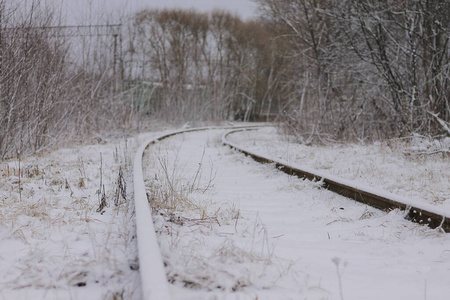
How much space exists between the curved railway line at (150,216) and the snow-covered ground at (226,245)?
110 millimetres

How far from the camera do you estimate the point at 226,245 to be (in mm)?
2576

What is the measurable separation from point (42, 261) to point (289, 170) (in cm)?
410

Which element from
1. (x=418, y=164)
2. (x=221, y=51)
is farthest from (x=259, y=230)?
(x=221, y=51)

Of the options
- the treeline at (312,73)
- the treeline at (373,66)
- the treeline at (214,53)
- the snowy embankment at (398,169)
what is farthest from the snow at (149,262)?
the treeline at (214,53)

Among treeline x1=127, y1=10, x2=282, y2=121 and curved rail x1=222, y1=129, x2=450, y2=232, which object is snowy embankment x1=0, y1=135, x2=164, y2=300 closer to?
curved rail x1=222, y1=129, x2=450, y2=232

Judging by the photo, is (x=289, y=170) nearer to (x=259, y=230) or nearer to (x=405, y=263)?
(x=259, y=230)

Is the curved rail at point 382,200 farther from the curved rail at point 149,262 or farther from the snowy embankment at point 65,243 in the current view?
the snowy embankment at point 65,243

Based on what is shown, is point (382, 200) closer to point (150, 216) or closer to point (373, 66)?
point (150, 216)

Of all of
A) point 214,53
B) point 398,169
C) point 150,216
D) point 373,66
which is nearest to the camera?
point 150,216

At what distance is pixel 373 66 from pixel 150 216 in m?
10.2

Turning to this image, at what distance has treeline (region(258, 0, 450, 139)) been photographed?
8406 mm

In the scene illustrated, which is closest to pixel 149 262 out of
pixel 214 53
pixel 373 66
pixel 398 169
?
pixel 398 169

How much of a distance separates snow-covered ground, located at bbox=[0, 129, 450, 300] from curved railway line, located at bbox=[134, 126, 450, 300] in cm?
11

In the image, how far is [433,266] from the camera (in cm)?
234
